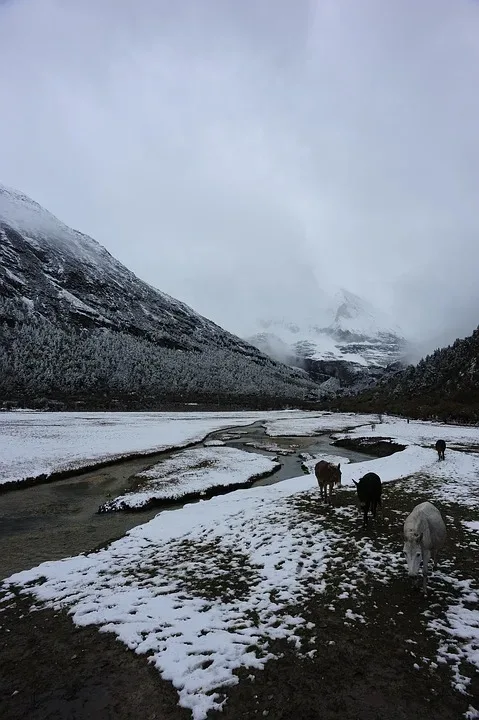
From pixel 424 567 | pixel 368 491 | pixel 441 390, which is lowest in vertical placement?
pixel 424 567

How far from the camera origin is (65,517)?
18.0m

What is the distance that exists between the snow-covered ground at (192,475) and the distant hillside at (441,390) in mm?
55722

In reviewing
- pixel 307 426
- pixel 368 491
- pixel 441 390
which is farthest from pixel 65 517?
pixel 441 390

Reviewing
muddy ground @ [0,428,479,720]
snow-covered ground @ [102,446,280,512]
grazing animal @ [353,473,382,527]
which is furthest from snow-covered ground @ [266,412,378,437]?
muddy ground @ [0,428,479,720]

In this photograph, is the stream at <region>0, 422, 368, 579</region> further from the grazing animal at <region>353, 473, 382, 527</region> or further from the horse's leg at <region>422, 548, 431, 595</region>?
the horse's leg at <region>422, 548, 431, 595</region>

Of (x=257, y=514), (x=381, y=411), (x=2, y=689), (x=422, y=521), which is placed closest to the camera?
(x=2, y=689)

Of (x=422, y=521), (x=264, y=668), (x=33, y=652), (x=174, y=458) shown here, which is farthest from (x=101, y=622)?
(x=174, y=458)

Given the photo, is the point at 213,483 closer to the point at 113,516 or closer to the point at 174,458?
the point at 113,516

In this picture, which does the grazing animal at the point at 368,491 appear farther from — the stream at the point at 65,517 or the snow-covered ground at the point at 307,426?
the snow-covered ground at the point at 307,426

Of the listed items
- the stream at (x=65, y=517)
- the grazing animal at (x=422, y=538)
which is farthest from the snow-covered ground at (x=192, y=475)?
the grazing animal at (x=422, y=538)

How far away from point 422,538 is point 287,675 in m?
4.71

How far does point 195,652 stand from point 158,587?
299 centimetres

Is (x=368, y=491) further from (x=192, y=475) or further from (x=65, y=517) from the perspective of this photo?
(x=192, y=475)

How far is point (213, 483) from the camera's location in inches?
960
